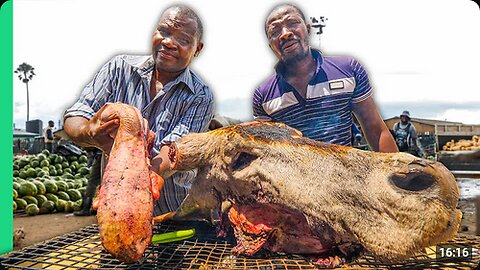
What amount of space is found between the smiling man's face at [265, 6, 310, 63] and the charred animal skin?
3.14 ft

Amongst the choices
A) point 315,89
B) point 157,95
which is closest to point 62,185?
point 157,95

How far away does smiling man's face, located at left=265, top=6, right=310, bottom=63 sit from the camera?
2.26 meters

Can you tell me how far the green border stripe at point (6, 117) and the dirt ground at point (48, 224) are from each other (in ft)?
2.27

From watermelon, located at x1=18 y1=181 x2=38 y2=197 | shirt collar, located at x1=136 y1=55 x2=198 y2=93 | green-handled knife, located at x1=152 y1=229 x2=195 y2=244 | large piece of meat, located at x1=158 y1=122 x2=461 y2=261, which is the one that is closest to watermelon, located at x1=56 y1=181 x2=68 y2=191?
watermelon, located at x1=18 y1=181 x2=38 y2=197

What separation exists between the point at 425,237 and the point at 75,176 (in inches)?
155

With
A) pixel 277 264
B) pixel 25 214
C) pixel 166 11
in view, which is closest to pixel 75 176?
pixel 25 214

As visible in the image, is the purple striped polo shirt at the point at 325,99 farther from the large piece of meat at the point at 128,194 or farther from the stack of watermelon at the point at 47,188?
the stack of watermelon at the point at 47,188

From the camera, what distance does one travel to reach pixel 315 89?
2.34m

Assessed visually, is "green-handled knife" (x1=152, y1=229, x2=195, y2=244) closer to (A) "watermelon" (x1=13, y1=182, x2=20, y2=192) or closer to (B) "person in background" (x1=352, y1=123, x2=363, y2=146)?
(B) "person in background" (x1=352, y1=123, x2=363, y2=146)

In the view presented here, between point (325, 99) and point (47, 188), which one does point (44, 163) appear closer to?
point (47, 188)

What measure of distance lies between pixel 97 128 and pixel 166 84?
65cm

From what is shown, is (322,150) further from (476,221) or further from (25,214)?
(25,214)

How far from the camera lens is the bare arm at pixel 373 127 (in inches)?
91.2

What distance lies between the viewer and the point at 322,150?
168 cm
